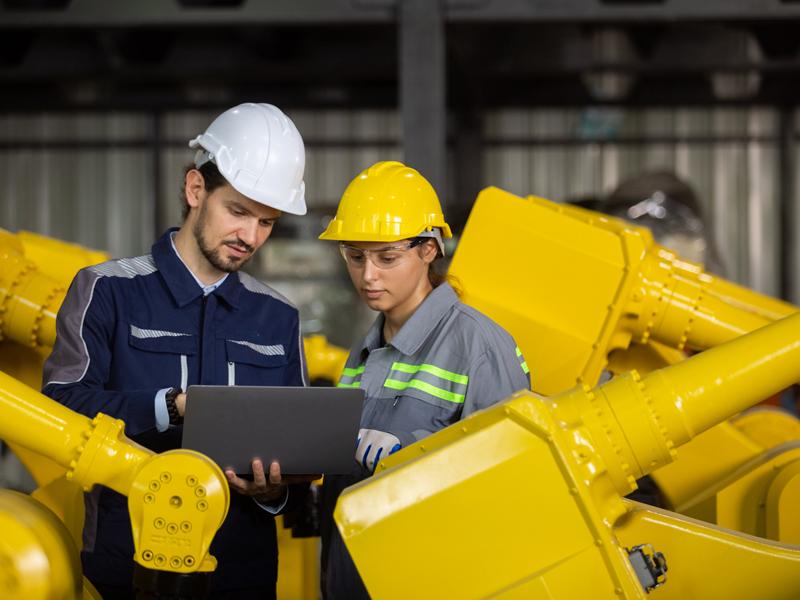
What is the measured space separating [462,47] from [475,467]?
707 centimetres

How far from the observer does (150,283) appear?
2.38 m

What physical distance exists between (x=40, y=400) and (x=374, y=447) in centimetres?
68

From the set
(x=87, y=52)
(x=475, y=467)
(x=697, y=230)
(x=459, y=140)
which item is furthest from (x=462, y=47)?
(x=475, y=467)

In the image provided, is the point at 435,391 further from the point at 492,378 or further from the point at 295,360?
the point at 295,360

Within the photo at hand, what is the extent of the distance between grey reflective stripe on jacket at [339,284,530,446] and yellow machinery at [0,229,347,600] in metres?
0.64

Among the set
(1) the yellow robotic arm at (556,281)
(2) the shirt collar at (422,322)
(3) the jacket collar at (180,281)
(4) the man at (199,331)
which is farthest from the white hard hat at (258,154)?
(1) the yellow robotic arm at (556,281)

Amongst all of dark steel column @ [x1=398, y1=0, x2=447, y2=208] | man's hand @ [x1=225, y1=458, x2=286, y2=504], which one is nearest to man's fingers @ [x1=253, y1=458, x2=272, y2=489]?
man's hand @ [x1=225, y1=458, x2=286, y2=504]

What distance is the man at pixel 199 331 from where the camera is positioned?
2260 millimetres

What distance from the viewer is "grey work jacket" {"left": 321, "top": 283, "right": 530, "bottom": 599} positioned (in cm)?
232

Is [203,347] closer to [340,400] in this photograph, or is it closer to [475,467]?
[340,400]

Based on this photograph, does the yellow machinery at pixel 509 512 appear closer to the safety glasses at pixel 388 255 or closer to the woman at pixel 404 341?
the woman at pixel 404 341

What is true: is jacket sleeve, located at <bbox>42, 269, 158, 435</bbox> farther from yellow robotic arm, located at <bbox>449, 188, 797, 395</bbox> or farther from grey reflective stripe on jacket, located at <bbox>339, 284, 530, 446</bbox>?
yellow robotic arm, located at <bbox>449, 188, 797, 395</bbox>

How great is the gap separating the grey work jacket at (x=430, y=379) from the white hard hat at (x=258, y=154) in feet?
1.37

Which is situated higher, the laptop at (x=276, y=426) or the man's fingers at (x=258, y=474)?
the laptop at (x=276, y=426)
